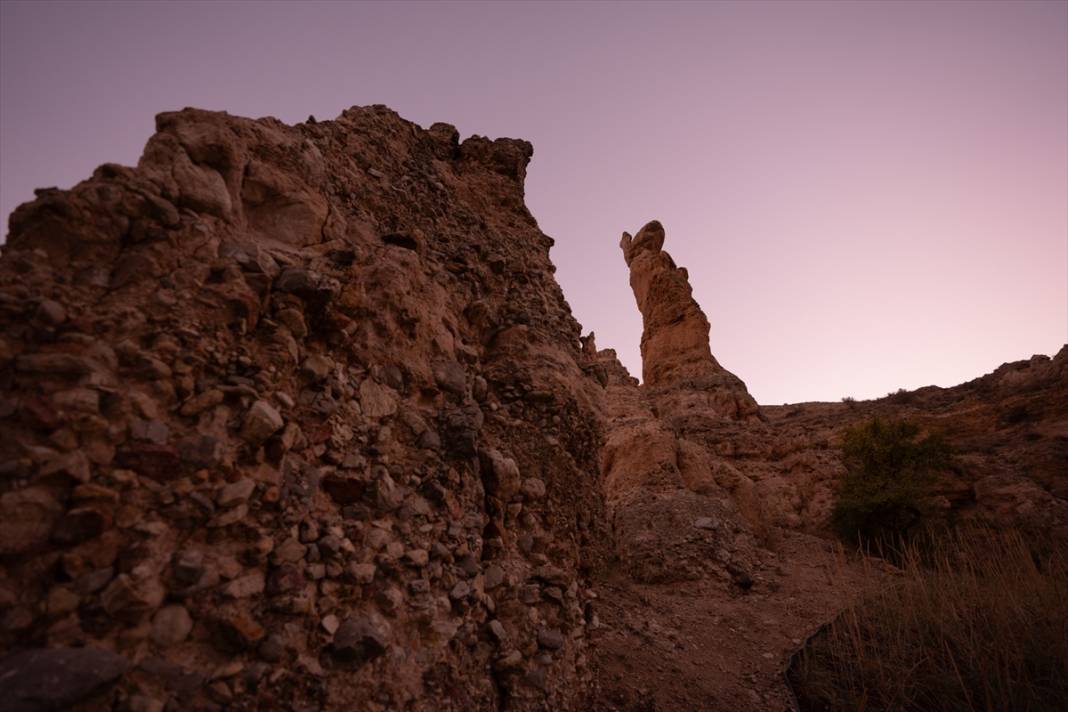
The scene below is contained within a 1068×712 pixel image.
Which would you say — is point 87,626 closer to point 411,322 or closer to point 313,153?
point 411,322

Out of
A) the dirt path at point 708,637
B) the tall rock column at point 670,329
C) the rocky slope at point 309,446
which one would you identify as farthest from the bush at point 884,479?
the rocky slope at point 309,446

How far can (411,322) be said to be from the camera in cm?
364

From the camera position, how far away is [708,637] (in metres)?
6.34

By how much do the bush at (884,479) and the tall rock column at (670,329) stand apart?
16.4 feet

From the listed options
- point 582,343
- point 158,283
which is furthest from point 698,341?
point 158,283

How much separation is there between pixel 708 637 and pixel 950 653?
2.86 metres

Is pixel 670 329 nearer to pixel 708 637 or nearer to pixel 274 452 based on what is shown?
pixel 708 637

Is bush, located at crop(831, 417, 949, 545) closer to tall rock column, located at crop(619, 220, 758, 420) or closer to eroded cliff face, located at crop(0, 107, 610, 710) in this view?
tall rock column, located at crop(619, 220, 758, 420)

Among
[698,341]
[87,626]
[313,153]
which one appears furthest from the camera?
[698,341]

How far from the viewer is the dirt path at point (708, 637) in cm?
449

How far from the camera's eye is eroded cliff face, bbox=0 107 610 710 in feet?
6.30

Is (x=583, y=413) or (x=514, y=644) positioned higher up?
(x=583, y=413)

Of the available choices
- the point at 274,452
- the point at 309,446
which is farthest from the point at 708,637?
the point at 274,452

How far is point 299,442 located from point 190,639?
94 cm
